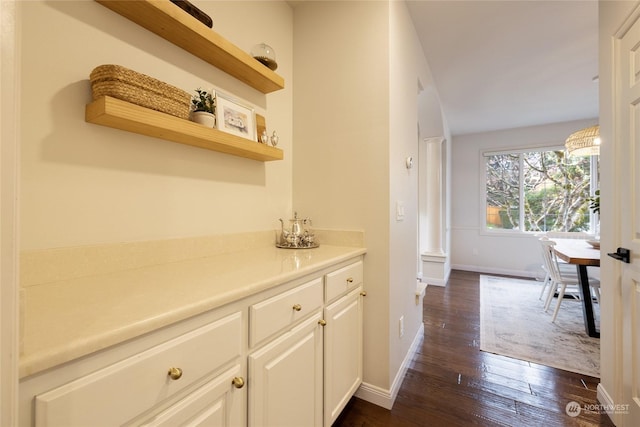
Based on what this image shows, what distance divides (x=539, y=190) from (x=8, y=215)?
6353 mm

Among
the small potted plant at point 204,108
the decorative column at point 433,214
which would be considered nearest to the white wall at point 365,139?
the small potted plant at point 204,108

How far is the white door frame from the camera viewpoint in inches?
14.2

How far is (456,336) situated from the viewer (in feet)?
8.36

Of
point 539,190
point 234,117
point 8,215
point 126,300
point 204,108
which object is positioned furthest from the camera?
point 539,190

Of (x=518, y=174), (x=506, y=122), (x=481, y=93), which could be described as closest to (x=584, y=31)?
(x=481, y=93)

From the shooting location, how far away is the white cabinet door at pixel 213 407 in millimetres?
669

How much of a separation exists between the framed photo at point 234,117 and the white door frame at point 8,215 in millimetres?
973

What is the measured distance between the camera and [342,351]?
1438mm

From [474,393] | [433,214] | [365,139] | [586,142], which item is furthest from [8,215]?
[433,214]

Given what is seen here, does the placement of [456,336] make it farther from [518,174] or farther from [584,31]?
[518,174]

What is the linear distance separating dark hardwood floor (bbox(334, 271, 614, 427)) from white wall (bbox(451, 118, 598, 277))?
327 cm

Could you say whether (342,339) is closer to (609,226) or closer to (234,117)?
(234,117)

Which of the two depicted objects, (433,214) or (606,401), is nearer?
(606,401)

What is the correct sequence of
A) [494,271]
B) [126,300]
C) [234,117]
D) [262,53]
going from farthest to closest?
[494,271] → [262,53] → [234,117] → [126,300]
